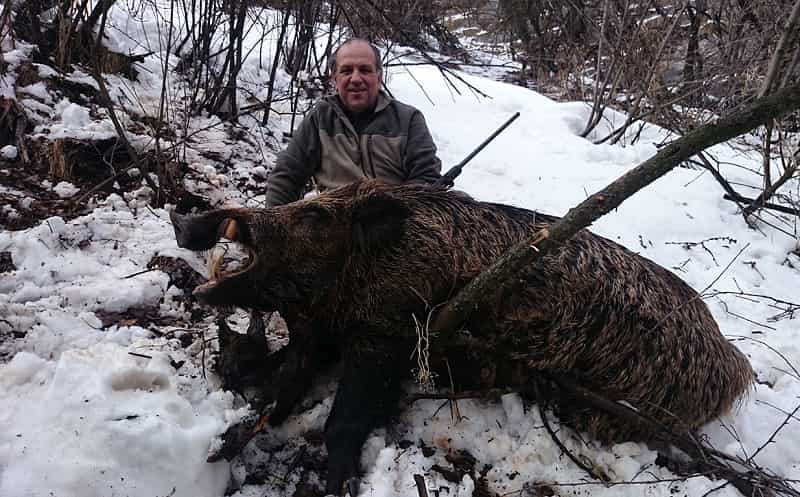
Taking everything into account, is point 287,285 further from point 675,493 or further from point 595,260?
point 675,493

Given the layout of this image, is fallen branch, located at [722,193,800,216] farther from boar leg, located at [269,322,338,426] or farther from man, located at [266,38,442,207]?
boar leg, located at [269,322,338,426]

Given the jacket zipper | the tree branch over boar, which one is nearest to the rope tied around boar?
the tree branch over boar

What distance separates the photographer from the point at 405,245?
2.47 m

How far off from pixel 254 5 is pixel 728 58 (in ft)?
18.7

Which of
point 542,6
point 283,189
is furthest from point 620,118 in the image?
point 283,189

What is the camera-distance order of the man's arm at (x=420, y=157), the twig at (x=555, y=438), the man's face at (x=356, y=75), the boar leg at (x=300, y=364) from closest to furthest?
the twig at (x=555, y=438)
the boar leg at (x=300, y=364)
the man's face at (x=356, y=75)
the man's arm at (x=420, y=157)

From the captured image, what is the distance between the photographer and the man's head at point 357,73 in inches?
143

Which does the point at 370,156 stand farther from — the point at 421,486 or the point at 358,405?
the point at 421,486

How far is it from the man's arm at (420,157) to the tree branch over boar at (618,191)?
5.60ft

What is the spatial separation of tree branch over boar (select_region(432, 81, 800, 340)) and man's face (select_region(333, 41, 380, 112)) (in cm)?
203

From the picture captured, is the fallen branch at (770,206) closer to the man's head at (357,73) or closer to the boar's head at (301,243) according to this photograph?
the man's head at (357,73)

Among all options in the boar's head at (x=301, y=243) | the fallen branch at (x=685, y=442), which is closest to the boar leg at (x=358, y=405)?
the boar's head at (x=301, y=243)

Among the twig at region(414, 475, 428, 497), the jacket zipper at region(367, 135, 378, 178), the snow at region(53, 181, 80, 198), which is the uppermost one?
the jacket zipper at region(367, 135, 378, 178)

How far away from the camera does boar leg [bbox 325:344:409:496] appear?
222cm
